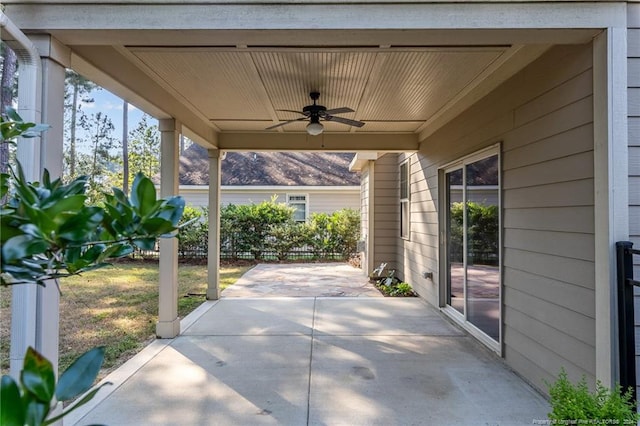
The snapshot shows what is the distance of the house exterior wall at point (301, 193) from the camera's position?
1447 cm

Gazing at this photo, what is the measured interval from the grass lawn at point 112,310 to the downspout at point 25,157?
56cm

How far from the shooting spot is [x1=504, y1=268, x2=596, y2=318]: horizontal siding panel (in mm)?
2458

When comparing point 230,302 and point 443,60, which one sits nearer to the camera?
point 443,60

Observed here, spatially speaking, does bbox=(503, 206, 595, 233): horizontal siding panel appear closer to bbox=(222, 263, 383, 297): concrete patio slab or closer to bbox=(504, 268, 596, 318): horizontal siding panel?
bbox=(504, 268, 596, 318): horizontal siding panel

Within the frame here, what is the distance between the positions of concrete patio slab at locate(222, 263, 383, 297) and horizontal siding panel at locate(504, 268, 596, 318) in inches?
143

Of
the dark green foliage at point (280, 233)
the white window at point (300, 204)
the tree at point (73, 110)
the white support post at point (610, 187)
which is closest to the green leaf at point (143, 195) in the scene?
the white support post at point (610, 187)

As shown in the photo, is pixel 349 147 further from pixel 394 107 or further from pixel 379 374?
pixel 379 374

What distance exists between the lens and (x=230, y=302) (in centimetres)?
619

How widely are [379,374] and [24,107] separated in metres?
3.45

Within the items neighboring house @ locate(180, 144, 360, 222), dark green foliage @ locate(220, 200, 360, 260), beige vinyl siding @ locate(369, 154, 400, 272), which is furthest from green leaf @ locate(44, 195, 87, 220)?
neighboring house @ locate(180, 144, 360, 222)

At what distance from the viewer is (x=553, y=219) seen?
2.83m

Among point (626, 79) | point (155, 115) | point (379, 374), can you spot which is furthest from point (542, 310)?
point (155, 115)

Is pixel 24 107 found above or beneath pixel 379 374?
above

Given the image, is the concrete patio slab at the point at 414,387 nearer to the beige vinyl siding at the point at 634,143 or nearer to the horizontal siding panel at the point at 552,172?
the beige vinyl siding at the point at 634,143
